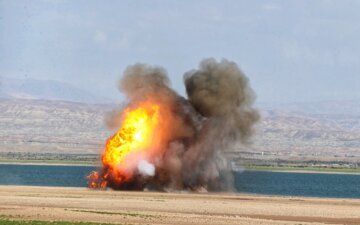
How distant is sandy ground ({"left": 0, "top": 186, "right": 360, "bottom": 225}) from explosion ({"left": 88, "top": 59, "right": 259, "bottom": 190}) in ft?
15.0

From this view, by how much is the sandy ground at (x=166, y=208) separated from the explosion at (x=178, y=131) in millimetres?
4578

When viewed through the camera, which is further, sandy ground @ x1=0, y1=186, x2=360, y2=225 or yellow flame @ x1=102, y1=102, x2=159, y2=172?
yellow flame @ x1=102, y1=102, x2=159, y2=172

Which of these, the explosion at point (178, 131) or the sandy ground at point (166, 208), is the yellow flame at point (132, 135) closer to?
the explosion at point (178, 131)

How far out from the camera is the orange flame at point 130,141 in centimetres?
12288

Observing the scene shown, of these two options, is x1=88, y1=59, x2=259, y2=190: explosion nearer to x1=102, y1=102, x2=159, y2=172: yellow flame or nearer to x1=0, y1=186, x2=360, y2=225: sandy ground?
x1=102, y1=102, x2=159, y2=172: yellow flame

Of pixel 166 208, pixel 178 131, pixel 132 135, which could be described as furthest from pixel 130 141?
pixel 166 208

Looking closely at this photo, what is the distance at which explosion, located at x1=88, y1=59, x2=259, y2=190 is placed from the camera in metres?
124

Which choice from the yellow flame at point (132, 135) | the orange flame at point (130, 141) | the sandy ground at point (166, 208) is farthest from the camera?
the yellow flame at point (132, 135)

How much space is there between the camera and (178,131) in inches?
5012

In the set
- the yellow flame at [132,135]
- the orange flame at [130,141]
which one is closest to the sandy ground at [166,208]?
the orange flame at [130,141]

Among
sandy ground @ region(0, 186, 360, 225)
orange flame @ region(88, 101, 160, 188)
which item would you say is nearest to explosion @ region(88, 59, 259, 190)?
orange flame @ region(88, 101, 160, 188)

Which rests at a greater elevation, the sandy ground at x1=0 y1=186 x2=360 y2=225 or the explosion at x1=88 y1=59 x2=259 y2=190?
the explosion at x1=88 y1=59 x2=259 y2=190

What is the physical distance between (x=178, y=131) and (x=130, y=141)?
7.30m

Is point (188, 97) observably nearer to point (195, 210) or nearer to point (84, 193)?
point (84, 193)
